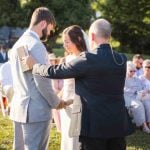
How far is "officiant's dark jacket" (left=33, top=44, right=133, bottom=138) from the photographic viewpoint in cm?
427

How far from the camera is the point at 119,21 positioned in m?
26.5

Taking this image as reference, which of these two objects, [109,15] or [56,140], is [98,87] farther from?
[109,15]

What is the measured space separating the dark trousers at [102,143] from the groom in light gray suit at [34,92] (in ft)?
2.03

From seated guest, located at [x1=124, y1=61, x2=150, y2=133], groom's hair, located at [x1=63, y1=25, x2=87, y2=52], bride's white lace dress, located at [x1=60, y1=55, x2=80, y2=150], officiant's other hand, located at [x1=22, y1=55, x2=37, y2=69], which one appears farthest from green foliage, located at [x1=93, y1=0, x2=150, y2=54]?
officiant's other hand, located at [x1=22, y1=55, x2=37, y2=69]

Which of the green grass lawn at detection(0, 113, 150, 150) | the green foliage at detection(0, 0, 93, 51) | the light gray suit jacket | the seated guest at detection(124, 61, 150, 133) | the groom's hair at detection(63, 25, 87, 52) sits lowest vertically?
the green grass lawn at detection(0, 113, 150, 150)

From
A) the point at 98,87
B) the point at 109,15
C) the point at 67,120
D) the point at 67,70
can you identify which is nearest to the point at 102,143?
the point at 98,87

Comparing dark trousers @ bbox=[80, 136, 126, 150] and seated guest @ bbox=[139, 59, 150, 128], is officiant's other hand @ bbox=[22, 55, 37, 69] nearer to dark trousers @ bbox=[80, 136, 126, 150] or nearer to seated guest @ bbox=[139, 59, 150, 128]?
dark trousers @ bbox=[80, 136, 126, 150]

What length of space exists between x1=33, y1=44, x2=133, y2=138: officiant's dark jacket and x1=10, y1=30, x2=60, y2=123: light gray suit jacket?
40 cm

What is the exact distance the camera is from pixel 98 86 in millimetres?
4309

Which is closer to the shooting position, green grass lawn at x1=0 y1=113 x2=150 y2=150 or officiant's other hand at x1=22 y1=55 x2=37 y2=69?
officiant's other hand at x1=22 y1=55 x2=37 y2=69

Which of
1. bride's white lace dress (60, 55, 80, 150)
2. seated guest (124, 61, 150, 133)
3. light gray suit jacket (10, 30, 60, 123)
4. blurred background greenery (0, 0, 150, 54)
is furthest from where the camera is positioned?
blurred background greenery (0, 0, 150, 54)

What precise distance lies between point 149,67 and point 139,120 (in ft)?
3.70

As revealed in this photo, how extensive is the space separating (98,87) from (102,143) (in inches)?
19.2

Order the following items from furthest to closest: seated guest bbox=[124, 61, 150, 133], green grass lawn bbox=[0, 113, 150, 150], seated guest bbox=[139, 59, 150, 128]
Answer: seated guest bbox=[139, 59, 150, 128] → seated guest bbox=[124, 61, 150, 133] → green grass lawn bbox=[0, 113, 150, 150]
